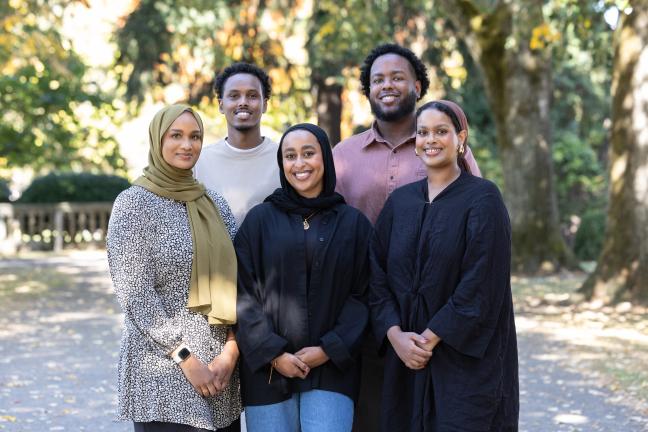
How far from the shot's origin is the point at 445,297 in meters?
4.13

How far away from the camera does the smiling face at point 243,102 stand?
5.18 meters

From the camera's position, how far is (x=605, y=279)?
1292 centimetres


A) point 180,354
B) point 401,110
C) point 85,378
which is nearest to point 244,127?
point 401,110

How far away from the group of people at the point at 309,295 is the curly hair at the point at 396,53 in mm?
839

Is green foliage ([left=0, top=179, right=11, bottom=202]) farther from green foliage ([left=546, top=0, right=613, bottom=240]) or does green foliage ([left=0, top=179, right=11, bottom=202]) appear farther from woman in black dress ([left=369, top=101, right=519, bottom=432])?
woman in black dress ([left=369, top=101, right=519, bottom=432])

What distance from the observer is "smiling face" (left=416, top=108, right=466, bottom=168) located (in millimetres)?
4230

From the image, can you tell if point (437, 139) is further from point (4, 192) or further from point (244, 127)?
point (4, 192)

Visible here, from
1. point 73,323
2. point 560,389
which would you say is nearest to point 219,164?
point 560,389

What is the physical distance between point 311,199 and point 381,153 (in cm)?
81

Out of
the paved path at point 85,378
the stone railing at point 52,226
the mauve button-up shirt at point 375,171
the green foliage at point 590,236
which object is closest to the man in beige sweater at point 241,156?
the mauve button-up shirt at point 375,171

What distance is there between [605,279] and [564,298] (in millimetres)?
1160

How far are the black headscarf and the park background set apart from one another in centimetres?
361

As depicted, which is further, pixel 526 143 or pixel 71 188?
pixel 71 188

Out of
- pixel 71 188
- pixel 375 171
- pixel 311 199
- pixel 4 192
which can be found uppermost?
pixel 375 171
